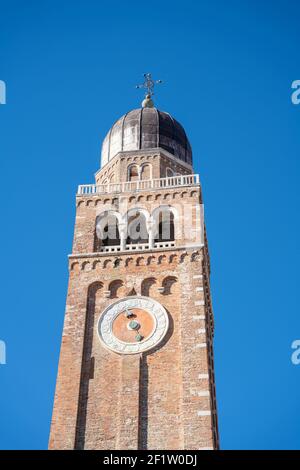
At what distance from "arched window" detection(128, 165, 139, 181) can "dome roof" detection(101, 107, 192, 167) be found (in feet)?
4.37

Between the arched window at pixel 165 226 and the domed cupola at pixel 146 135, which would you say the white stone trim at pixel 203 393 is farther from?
the domed cupola at pixel 146 135

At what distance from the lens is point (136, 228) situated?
36562mm

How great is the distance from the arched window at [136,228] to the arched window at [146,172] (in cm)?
339

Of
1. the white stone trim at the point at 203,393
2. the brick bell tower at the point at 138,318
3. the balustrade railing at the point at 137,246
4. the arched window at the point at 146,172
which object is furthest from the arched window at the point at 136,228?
the white stone trim at the point at 203,393

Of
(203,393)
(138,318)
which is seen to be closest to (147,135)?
(138,318)

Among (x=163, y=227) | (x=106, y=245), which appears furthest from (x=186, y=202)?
Answer: (x=106, y=245)

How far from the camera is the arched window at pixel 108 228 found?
36438 millimetres

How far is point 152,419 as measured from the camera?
2898cm

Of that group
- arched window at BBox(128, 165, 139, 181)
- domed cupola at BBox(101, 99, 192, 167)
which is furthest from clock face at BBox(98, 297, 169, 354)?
domed cupola at BBox(101, 99, 192, 167)

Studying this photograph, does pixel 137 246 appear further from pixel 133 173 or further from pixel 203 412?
pixel 203 412

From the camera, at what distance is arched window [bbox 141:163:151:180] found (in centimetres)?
3944
